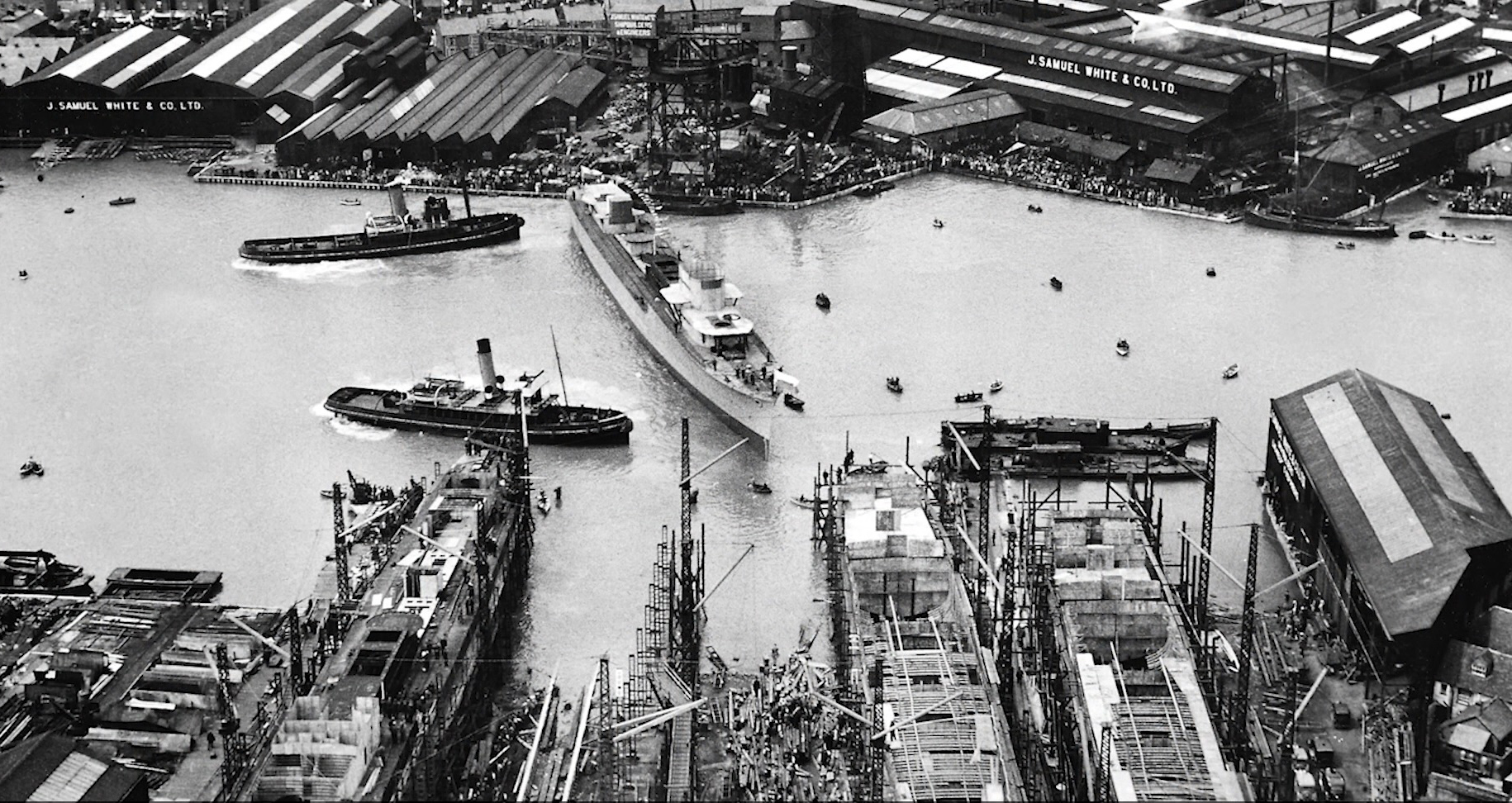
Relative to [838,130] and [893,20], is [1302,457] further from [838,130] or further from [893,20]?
[893,20]

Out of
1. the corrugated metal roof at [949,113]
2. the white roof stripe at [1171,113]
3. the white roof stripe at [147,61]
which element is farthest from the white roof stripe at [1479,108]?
the white roof stripe at [147,61]

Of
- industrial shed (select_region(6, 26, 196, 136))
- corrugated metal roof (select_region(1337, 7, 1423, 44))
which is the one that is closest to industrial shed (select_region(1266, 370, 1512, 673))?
corrugated metal roof (select_region(1337, 7, 1423, 44))

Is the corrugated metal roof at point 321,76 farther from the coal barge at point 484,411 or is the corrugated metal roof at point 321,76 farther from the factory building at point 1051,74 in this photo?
the coal barge at point 484,411

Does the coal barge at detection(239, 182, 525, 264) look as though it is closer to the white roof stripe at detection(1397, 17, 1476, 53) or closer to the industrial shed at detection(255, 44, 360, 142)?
the industrial shed at detection(255, 44, 360, 142)

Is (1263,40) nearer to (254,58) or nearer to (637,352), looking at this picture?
(637,352)

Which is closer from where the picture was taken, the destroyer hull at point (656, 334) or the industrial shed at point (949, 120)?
the destroyer hull at point (656, 334)

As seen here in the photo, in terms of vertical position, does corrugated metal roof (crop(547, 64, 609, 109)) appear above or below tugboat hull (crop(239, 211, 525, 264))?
above

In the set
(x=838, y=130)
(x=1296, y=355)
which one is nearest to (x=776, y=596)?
(x=1296, y=355)
